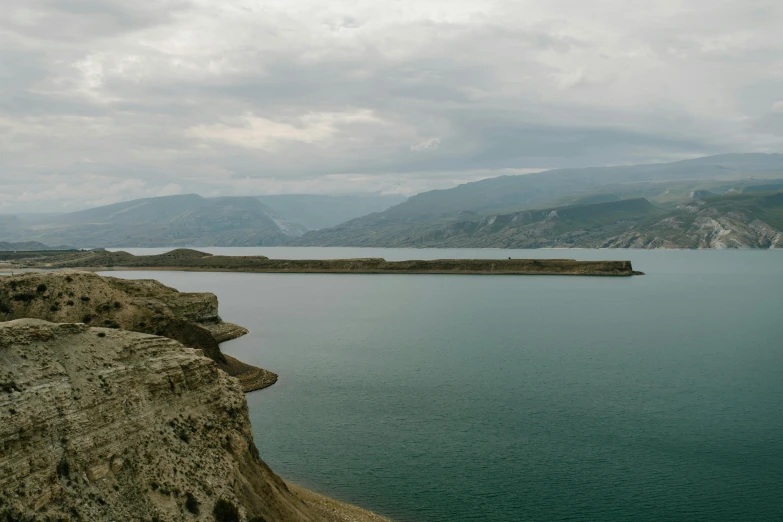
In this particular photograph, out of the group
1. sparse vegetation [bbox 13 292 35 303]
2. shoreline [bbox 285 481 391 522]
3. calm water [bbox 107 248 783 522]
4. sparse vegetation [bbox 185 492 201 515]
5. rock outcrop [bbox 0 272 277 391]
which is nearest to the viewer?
sparse vegetation [bbox 185 492 201 515]

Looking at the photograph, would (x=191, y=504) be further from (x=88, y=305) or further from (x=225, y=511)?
(x=88, y=305)

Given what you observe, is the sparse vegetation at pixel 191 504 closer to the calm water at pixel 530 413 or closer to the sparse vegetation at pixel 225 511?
the sparse vegetation at pixel 225 511

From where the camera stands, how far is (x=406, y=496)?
1175 inches

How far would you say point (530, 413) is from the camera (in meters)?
43.3

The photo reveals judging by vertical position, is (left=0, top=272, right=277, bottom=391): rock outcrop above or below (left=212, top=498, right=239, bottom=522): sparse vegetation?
above

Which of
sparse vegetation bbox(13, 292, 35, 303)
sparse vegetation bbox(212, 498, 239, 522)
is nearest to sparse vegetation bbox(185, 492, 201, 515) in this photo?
sparse vegetation bbox(212, 498, 239, 522)

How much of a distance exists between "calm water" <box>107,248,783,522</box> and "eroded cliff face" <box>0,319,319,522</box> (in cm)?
919

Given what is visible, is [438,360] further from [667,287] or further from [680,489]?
[667,287]

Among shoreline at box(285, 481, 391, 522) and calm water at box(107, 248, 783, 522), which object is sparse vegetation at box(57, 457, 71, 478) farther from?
calm water at box(107, 248, 783, 522)

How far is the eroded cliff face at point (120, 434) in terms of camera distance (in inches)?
Answer: 704

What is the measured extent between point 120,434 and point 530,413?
30897 mm

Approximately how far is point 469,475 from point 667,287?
134m

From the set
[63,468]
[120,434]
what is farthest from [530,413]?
[63,468]

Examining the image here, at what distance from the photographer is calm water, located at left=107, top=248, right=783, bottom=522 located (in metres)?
29.9
